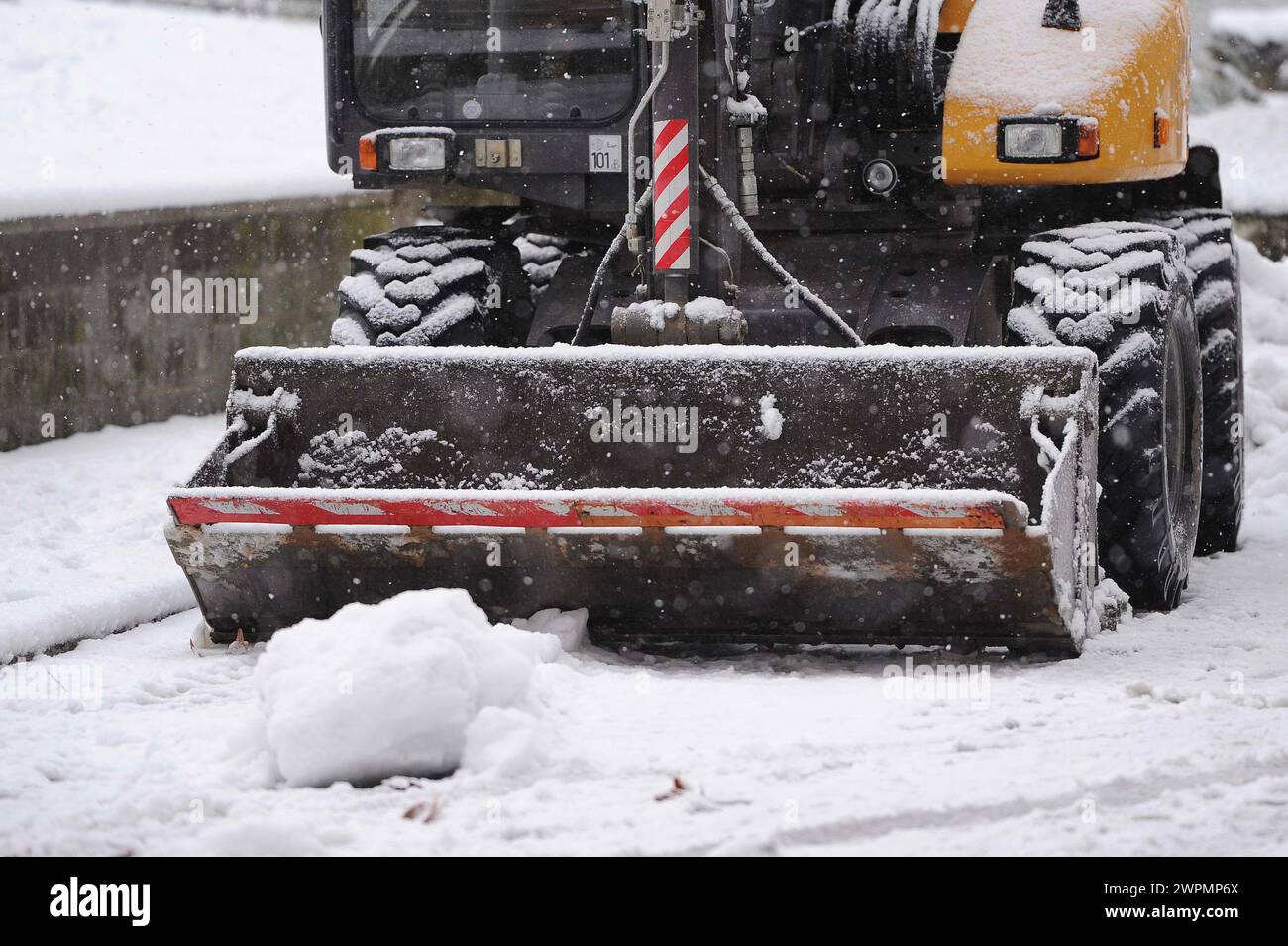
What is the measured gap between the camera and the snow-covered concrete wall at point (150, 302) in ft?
24.6

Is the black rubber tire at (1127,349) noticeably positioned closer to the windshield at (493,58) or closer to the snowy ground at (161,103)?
the windshield at (493,58)

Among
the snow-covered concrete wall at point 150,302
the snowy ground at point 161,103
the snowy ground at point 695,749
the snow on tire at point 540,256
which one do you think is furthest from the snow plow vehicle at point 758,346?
the snowy ground at point 161,103

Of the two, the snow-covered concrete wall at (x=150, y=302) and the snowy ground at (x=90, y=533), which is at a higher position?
the snow-covered concrete wall at (x=150, y=302)

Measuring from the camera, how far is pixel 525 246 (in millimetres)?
7344

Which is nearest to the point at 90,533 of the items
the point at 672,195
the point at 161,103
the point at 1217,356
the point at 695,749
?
the point at 672,195

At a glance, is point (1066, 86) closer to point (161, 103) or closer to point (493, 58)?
point (493, 58)

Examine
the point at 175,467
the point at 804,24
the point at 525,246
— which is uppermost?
the point at 804,24

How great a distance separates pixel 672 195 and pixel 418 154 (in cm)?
103

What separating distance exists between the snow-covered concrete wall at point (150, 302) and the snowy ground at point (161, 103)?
0.18 m

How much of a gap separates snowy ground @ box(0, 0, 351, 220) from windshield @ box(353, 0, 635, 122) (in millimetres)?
Result: 2650

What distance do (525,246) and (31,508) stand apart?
2190 millimetres

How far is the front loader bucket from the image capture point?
4453 mm
